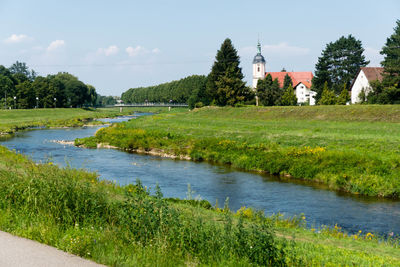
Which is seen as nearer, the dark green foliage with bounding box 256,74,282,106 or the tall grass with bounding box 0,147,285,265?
the tall grass with bounding box 0,147,285,265

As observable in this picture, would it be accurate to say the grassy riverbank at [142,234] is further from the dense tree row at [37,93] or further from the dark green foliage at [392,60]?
the dense tree row at [37,93]

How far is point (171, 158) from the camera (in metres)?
37.6

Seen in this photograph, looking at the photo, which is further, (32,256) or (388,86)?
(388,86)

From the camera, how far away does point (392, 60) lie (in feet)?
227

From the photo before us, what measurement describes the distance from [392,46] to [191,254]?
79835 millimetres

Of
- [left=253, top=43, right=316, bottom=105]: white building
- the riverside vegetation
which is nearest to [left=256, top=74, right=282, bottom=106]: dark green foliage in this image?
[left=253, top=43, right=316, bottom=105]: white building

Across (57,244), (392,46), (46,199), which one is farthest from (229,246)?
(392,46)

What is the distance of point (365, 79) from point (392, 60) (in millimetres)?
→ 12162

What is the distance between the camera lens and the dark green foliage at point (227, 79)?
85188 millimetres

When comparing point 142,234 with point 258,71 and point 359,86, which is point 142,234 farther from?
point 258,71

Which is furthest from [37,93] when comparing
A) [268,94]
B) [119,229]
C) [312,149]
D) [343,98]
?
[119,229]

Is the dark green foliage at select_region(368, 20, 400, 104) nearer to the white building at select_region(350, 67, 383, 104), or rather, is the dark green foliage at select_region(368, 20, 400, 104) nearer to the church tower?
the white building at select_region(350, 67, 383, 104)

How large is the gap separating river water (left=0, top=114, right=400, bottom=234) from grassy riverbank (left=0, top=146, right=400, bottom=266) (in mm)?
2178

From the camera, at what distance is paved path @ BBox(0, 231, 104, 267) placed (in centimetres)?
747
